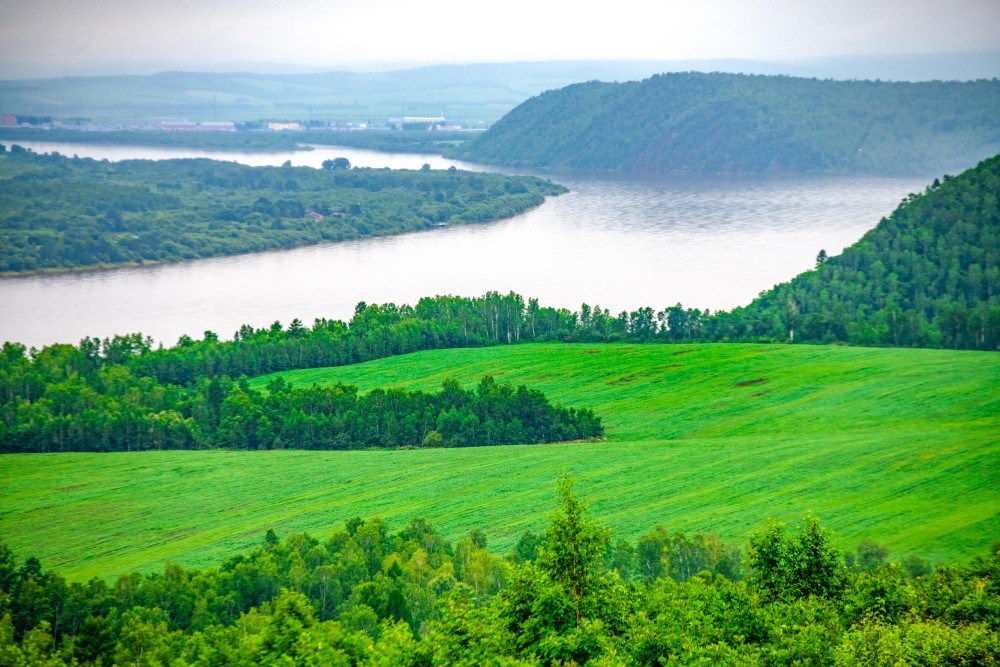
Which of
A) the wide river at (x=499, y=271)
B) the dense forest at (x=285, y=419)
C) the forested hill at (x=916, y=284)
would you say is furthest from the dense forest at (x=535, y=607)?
the wide river at (x=499, y=271)

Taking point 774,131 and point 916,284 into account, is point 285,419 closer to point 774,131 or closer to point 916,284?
point 916,284

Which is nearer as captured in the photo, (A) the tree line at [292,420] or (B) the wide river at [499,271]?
(A) the tree line at [292,420]

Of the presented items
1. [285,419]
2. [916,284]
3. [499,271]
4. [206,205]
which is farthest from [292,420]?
[206,205]

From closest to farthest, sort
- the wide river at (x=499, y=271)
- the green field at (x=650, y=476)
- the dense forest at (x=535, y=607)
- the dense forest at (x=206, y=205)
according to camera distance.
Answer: the dense forest at (x=535, y=607)
the green field at (x=650, y=476)
the wide river at (x=499, y=271)
the dense forest at (x=206, y=205)

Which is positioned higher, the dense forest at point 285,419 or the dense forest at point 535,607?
the dense forest at point 535,607

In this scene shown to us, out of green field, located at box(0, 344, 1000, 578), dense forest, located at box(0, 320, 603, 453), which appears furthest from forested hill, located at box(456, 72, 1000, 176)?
dense forest, located at box(0, 320, 603, 453)

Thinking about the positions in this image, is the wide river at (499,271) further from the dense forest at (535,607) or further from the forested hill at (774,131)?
the dense forest at (535,607)
